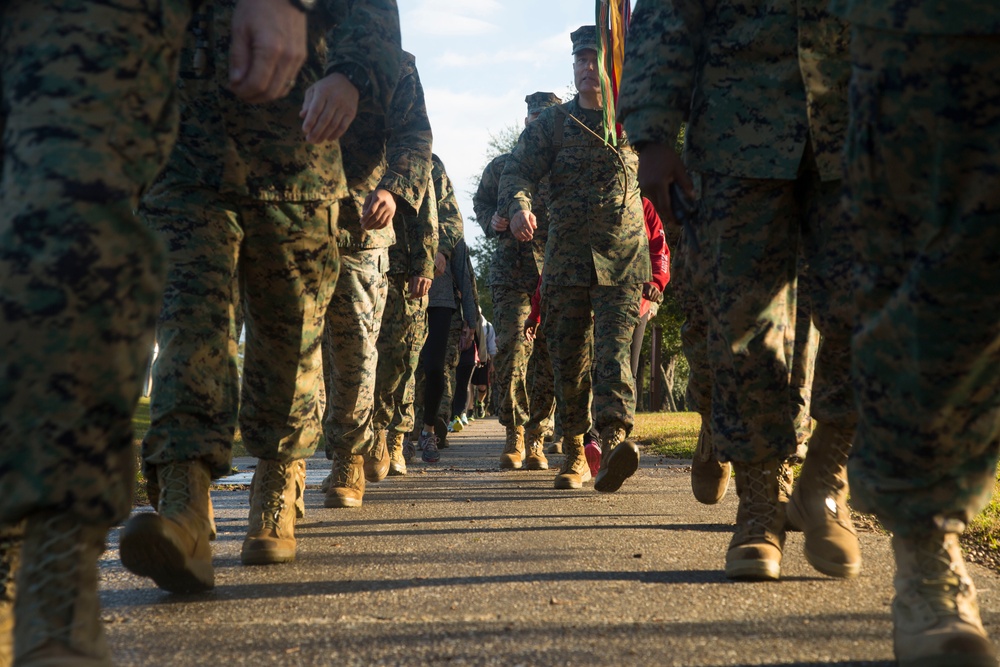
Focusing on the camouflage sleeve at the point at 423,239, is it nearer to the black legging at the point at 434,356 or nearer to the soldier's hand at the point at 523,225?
the soldier's hand at the point at 523,225

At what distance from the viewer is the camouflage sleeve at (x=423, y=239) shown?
6.89 metres

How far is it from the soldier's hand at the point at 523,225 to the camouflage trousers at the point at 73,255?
4.75 metres

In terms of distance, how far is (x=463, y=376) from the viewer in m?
14.7

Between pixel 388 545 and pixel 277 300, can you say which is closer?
pixel 277 300

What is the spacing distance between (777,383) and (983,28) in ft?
5.18

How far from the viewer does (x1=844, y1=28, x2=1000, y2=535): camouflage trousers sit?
7.05 feet

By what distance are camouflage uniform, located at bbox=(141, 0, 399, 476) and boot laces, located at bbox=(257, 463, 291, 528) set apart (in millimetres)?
118

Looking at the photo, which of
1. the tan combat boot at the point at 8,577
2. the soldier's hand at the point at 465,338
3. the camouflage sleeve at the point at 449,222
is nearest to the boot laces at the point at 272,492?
the tan combat boot at the point at 8,577

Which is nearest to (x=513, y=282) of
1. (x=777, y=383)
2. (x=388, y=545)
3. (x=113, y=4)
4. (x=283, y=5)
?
(x=388, y=545)

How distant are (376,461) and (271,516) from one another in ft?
11.2

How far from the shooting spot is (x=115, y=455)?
1.91m

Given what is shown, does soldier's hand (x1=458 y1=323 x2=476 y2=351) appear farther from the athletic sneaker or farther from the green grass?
the green grass

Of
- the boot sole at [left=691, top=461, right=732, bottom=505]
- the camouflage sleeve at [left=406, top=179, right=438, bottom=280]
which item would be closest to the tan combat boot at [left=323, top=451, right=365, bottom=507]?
the camouflage sleeve at [left=406, top=179, right=438, bottom=280]

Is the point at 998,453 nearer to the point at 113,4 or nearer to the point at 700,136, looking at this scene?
the point at 700,136
